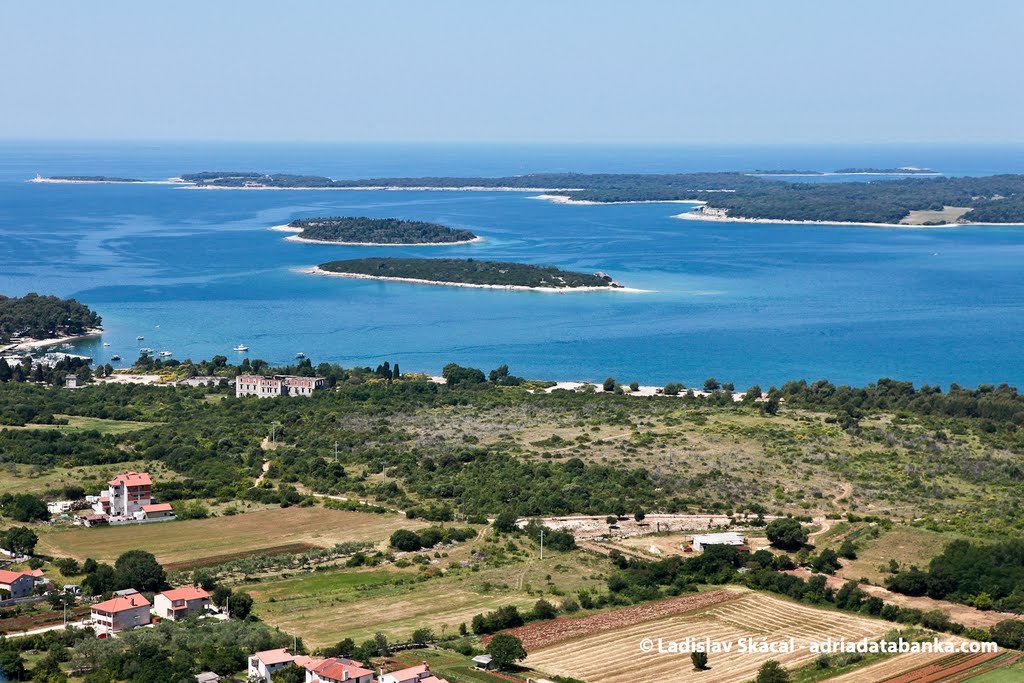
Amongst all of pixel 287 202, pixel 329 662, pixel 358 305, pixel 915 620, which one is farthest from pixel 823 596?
pixel 287 202

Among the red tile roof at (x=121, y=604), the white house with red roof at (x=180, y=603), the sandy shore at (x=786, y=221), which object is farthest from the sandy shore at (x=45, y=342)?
the sandy shore at (x=786, y=221)

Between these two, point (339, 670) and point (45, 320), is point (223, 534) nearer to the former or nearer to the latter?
point (339, 670)

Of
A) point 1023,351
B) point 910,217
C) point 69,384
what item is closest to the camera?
point 69,384

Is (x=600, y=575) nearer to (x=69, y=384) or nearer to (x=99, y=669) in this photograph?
(x=99, y=669)

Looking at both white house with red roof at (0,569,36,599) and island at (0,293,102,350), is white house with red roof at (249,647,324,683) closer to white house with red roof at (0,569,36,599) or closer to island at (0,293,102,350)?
white house with red roof at (0,569,36,599)

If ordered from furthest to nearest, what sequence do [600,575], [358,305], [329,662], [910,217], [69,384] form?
[910,217]
[358,305]
[69,384]
[600,575]
[329,662]

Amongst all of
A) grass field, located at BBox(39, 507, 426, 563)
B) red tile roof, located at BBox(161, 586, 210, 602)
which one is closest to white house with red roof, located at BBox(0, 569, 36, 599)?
red tile roof, located at BBox(161, 586, 210, 602)

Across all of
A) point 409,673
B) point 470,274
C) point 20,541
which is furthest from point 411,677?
point 470,274
